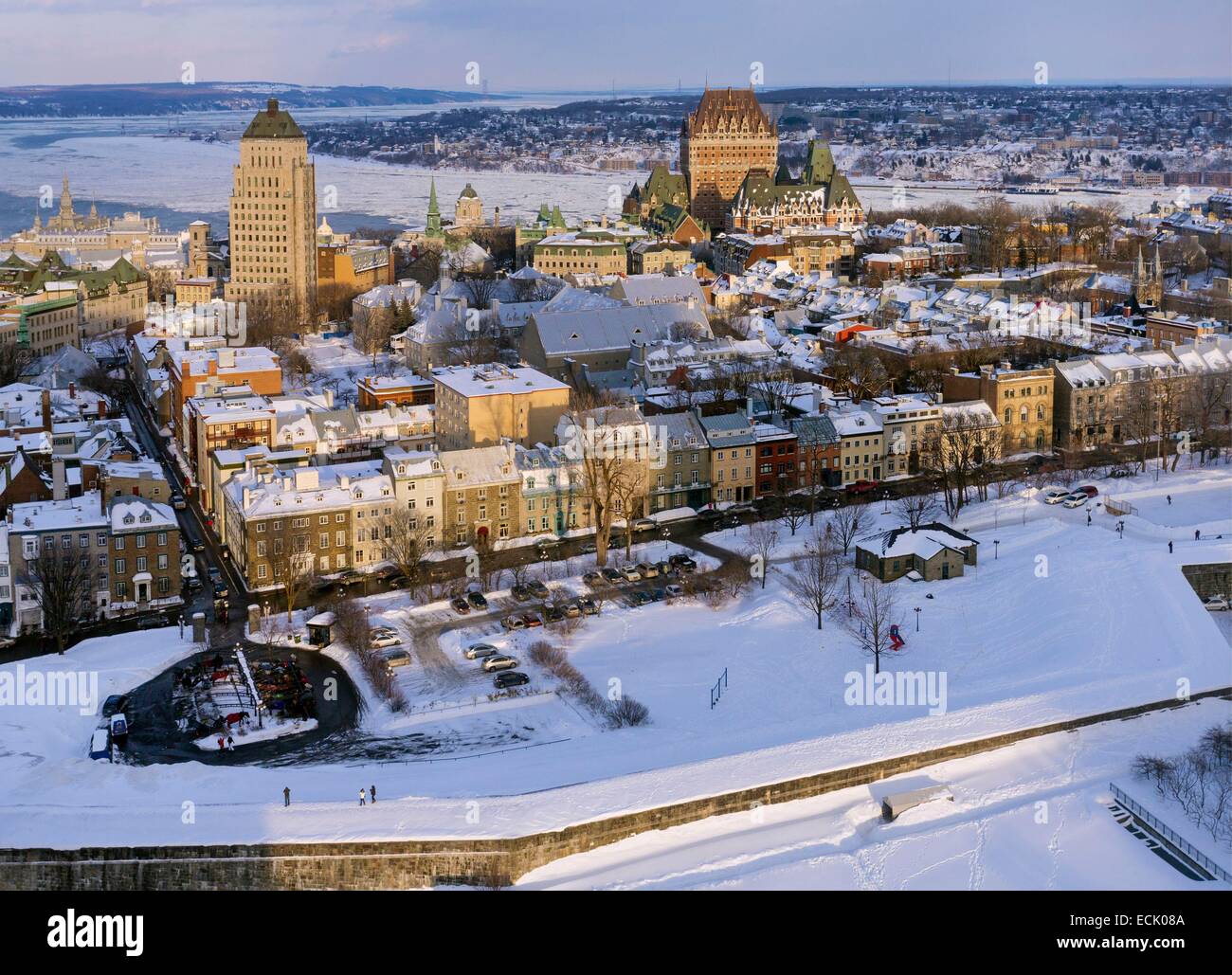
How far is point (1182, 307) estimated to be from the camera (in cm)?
4747

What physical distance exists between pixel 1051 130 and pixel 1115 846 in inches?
5676

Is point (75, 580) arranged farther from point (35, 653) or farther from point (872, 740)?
point (872, 740)

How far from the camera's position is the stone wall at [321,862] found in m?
17.2

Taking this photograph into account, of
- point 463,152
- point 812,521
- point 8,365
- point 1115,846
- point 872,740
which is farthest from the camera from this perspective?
point 463,152

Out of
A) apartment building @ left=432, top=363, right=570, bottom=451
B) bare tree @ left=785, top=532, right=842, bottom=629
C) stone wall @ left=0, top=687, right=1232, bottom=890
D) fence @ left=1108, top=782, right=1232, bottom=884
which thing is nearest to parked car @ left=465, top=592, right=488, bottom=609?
bare tree @ left=785, top=532, right=842, bottom=629

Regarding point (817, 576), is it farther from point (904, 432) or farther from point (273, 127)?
point (273, 127)

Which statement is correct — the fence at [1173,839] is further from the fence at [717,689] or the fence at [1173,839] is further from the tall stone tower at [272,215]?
the tall stone tower at [272,215]

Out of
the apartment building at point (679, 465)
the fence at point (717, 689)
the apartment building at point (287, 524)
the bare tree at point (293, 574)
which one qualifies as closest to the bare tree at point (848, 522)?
the apartment building at point (679, 465)

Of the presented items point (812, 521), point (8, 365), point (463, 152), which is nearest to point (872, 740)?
point (812, 521)

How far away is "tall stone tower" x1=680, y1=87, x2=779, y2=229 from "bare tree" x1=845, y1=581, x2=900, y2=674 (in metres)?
54.3

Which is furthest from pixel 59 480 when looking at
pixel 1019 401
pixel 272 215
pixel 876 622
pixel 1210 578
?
pixel 272 215

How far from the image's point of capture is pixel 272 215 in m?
52.1

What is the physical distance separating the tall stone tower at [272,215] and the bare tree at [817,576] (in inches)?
1114

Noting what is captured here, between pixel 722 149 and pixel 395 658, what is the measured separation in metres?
61.7
